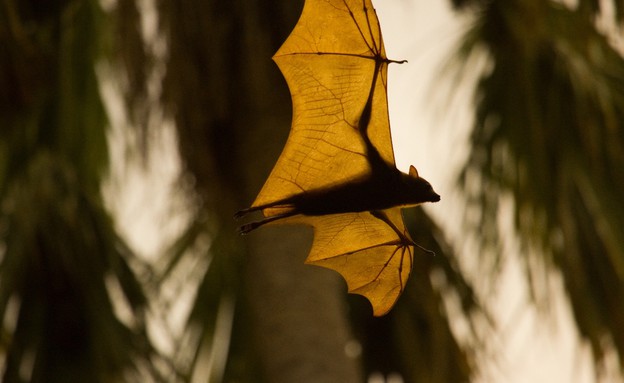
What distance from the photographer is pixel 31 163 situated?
235 cm

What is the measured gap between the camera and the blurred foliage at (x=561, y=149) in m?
2.46

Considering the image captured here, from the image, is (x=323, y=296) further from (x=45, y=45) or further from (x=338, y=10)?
(x=338, y=10)

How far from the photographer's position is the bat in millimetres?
764

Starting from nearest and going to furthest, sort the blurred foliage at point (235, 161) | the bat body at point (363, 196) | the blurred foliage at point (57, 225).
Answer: the bat body at point (363, 196) → the blurred foliage at point (57, 225) → the blurred foliage at point (235, 161)

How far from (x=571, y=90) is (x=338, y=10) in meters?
1.82

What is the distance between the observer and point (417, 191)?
758mm

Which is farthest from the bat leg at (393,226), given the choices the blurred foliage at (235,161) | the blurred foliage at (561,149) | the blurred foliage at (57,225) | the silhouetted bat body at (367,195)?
the blurred foliage at (561,149)

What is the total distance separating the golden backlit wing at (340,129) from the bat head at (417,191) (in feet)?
0.11

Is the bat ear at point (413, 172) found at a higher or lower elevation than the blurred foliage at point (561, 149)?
higher

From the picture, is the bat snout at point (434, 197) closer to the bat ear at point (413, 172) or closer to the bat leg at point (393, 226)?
the bat ear at point (413, 172)

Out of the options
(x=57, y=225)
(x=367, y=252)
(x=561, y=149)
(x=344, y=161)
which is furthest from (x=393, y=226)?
(x=561, y=149)

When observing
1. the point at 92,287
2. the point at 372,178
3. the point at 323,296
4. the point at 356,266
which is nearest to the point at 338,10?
the point at 372,178

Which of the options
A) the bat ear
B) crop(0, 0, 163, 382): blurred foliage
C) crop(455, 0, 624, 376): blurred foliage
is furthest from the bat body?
crop(455, 0, 624, 376): blurred foliage

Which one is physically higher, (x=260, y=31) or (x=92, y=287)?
(x=260, y=31)
